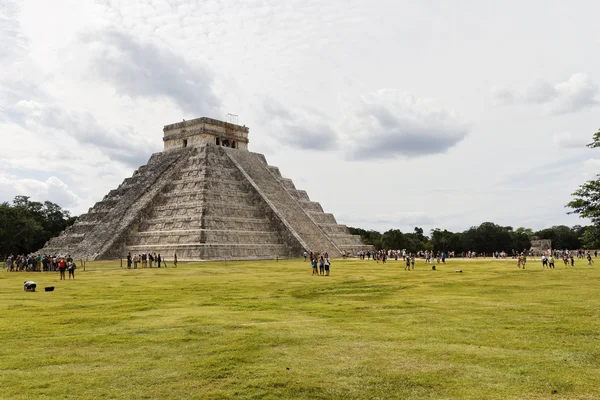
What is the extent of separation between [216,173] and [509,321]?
130 ft

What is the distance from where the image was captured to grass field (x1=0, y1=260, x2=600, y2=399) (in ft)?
20.7

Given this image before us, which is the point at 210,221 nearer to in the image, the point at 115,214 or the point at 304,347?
the point at 115,214

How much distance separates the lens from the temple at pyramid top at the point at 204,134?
175 ft

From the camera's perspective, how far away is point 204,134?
53.1m

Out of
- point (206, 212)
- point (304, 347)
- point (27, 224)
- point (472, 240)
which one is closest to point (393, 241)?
point (472, 240)

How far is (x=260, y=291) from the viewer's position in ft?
56.4

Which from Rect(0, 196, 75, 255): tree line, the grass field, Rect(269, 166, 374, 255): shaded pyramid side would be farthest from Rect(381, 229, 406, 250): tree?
the grass field

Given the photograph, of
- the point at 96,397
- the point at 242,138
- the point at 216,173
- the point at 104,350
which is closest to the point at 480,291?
the point at 104,350

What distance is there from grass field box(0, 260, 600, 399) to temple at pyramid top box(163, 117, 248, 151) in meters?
39.5

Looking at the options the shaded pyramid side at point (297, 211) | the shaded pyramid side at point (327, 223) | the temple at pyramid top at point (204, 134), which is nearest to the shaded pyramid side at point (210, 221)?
the shaded pyramid side at point (297, 211)

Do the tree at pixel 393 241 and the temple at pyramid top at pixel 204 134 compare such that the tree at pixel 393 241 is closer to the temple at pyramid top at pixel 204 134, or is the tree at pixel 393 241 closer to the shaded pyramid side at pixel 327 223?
the shaded pyramid side at pixel 327 223

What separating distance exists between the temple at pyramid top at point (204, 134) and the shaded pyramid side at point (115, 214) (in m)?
1.34

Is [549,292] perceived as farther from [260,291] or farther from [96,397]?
[96,397]

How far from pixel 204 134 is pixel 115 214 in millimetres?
12130
